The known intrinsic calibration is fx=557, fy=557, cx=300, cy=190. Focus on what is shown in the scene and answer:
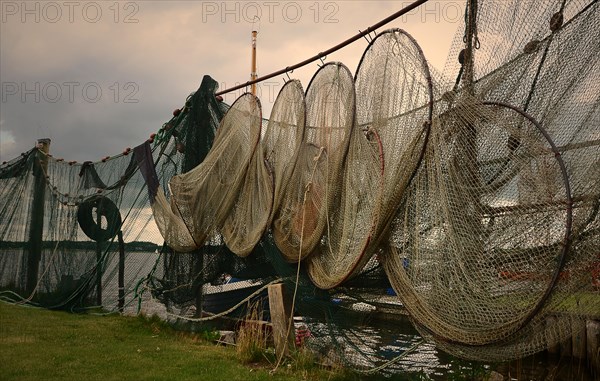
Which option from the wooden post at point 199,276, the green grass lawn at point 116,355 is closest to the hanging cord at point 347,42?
the wooden post at point 199,276

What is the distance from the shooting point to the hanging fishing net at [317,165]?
5281mm

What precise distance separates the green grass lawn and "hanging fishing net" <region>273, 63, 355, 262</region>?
1.29m

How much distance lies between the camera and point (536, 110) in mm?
3971

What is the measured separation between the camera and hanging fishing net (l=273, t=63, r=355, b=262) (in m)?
5.28

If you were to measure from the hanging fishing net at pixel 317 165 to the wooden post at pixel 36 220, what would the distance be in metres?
6.89

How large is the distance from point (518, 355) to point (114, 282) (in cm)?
718

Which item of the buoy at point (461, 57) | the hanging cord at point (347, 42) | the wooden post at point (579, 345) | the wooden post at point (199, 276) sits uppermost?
the hanging cord at point (347, 42)

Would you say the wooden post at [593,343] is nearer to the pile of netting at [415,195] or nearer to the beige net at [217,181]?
the pile of netting at [415,195]

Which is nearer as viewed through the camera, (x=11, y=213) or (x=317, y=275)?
(x=317, y=275)

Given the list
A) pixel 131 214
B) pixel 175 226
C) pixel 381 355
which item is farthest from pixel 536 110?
pixel 131 214

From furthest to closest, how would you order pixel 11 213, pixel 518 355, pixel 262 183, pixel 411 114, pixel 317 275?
pixel 11 213 < pixel 262 183 < pixel 317 275 < pixel 411 114 < pixel 518 355

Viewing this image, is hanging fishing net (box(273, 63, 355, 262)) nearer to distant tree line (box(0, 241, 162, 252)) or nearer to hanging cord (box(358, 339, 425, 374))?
hanging cord (box(358, 339, 425, 374))

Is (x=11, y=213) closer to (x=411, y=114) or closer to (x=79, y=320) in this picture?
(x=79, y=320)

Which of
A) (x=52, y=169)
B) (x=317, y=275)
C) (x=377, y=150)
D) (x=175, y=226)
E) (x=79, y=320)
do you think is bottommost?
(x=79, y=320)
